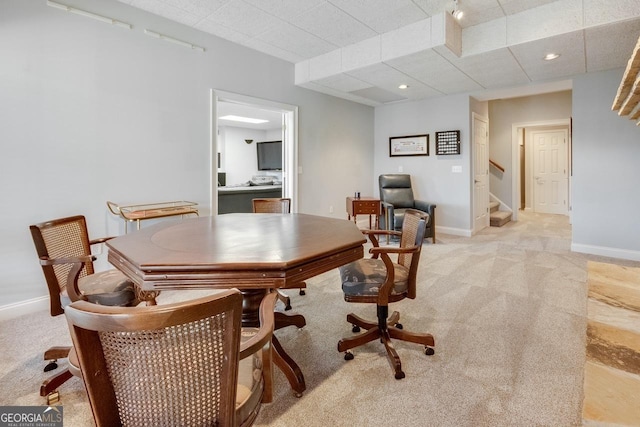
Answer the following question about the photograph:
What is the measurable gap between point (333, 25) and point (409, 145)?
3021 mm

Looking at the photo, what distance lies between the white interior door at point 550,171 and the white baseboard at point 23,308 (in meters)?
9.37

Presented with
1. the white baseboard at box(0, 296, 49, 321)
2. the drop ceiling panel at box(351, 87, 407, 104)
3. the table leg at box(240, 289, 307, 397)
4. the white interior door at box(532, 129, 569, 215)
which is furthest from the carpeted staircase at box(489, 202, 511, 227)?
the white baseboard at box(0, 296, 49, 321)

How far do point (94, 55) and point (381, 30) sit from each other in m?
2.83

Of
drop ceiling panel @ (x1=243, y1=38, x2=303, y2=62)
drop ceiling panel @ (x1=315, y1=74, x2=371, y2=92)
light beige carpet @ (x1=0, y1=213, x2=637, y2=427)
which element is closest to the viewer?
light beige carpet @ (x1=0, y1=213, x2=637, y2=427)

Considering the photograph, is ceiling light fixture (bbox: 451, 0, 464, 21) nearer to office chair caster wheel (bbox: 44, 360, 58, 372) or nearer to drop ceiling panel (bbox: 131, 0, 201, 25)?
drop ceiling panel (bbox: 131, 0, 201, 25)

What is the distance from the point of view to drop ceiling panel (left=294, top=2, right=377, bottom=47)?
3.19 m

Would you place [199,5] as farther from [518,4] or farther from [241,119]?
[241,119]

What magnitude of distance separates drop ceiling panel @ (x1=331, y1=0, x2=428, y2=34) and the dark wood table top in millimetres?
2268

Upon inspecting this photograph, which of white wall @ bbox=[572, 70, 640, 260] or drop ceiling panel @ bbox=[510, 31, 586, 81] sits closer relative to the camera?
drop ceiling panel @ bbox=[510, 31, 586, 81]

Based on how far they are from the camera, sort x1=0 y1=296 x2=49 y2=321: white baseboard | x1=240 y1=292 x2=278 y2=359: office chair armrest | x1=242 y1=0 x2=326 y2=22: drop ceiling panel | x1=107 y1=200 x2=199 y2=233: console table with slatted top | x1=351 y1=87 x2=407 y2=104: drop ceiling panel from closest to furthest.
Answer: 1. x1=240 y1=292 x2=278 y2=359: office chair armrest
2. x1=0 y1=296 x2=49 y2=321: white baseboard
3. x1=107 y1=200 x2=199 y2=233: console table with slatted top
4. x1=242 y1=0 x2=326 y2=22: drop ceiling panel
5. x1=351 y1=87 x2=407 y2=104: drop ceiling panel

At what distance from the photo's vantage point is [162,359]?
2.47 feet

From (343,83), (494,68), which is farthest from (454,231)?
(343,83)

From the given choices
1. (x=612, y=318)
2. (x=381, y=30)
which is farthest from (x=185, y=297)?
(x=381, y=30)

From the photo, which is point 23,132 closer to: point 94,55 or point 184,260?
point 94,55
